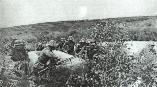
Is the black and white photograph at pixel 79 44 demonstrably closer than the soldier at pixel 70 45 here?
Yes

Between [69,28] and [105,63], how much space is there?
16.9 inches

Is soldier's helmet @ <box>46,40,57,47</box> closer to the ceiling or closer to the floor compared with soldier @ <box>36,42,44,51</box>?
closer to the ceiling

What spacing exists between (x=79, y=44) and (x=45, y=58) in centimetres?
31

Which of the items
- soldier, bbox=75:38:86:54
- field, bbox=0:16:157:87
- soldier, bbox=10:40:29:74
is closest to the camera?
field, bbox=0:16:157:87

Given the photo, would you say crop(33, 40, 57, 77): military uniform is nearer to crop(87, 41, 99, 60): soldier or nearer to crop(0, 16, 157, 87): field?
crop(0, 16, 157, 87): field

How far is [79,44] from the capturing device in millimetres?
2736

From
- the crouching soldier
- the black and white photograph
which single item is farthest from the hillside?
the crouching soldier

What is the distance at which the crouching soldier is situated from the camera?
109 inches

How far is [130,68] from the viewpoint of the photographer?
2.63 metres

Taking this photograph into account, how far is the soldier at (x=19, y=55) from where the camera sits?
9.34ft

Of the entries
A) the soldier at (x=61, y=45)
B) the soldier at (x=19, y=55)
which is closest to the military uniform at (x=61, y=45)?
the soldier at (x=61, y=45)

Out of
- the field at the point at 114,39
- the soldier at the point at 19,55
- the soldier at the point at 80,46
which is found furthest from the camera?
the soldier at the point at 19,55

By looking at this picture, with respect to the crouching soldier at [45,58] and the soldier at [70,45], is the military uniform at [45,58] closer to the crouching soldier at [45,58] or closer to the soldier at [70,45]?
the crouching soldier at [45,58]

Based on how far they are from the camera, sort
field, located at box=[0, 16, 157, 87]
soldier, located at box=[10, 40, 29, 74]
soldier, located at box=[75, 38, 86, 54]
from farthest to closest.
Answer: soldier, located at box=[10, 40, 29, 74] < soldier, located at box=[75, 38, 86, 54] < field, located at box=[0, 16, 157, 87]
